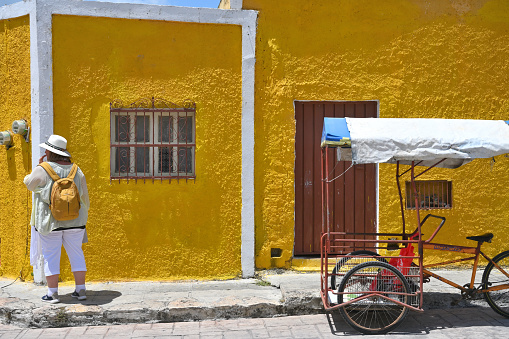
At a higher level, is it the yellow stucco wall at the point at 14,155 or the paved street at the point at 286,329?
the yellow stucco wall at the point at 14,155

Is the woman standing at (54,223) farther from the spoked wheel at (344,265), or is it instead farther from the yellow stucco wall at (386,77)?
the spoked wheel at (344,265)

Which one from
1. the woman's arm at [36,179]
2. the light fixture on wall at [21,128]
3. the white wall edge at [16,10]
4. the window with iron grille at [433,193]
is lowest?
the window with iron grille at [433,193]

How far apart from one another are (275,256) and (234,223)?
0.74 meters

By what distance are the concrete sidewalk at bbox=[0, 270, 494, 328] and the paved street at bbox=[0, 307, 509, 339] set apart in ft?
0.29

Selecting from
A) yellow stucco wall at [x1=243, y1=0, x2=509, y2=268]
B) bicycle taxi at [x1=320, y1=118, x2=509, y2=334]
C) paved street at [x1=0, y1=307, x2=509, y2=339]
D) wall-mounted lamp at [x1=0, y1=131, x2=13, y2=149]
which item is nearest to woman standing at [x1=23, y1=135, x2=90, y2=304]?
paved street at [x1=0, y1=307, x2=509, y2=339]

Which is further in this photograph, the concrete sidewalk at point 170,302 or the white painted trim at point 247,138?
the white painted trim at point 247,138

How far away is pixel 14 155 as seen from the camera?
245 inches

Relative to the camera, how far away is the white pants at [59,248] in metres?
5.21

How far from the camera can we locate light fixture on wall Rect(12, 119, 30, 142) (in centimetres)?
596

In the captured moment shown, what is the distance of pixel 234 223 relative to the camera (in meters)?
6.38

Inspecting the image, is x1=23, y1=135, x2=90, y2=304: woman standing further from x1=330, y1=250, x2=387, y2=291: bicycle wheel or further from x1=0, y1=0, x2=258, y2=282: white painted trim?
x1=330, y1=250, x2=387, y2=291: bicycle wheel

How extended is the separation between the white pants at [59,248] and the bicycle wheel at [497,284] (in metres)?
4.38

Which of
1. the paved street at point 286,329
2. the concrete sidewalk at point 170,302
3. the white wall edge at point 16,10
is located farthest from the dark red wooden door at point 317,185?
the white wall edge at point 16,10

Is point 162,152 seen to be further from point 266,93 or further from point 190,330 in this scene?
point 190,330
